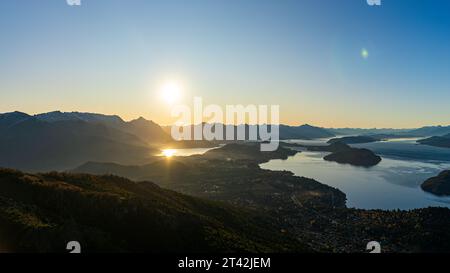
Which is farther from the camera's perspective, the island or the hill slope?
the island

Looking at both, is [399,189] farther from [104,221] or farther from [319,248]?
[104,221]

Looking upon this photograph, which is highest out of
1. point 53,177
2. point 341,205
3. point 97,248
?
point 53,177

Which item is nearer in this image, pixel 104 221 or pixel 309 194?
pixel 104 221

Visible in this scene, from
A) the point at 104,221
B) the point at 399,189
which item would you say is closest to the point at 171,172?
the point at 399,189

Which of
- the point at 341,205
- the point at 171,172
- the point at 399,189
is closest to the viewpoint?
the point at 341,205

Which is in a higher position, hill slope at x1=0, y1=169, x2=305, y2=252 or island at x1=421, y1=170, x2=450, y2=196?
hill slope at x1=0, y1=169, x2=305, y2=252

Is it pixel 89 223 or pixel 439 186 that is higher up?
pixel 89 223

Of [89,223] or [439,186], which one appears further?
[439,186]

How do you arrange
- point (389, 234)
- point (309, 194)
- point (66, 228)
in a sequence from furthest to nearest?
point (309, 194) → point (389, 234) → point (66, 228)
